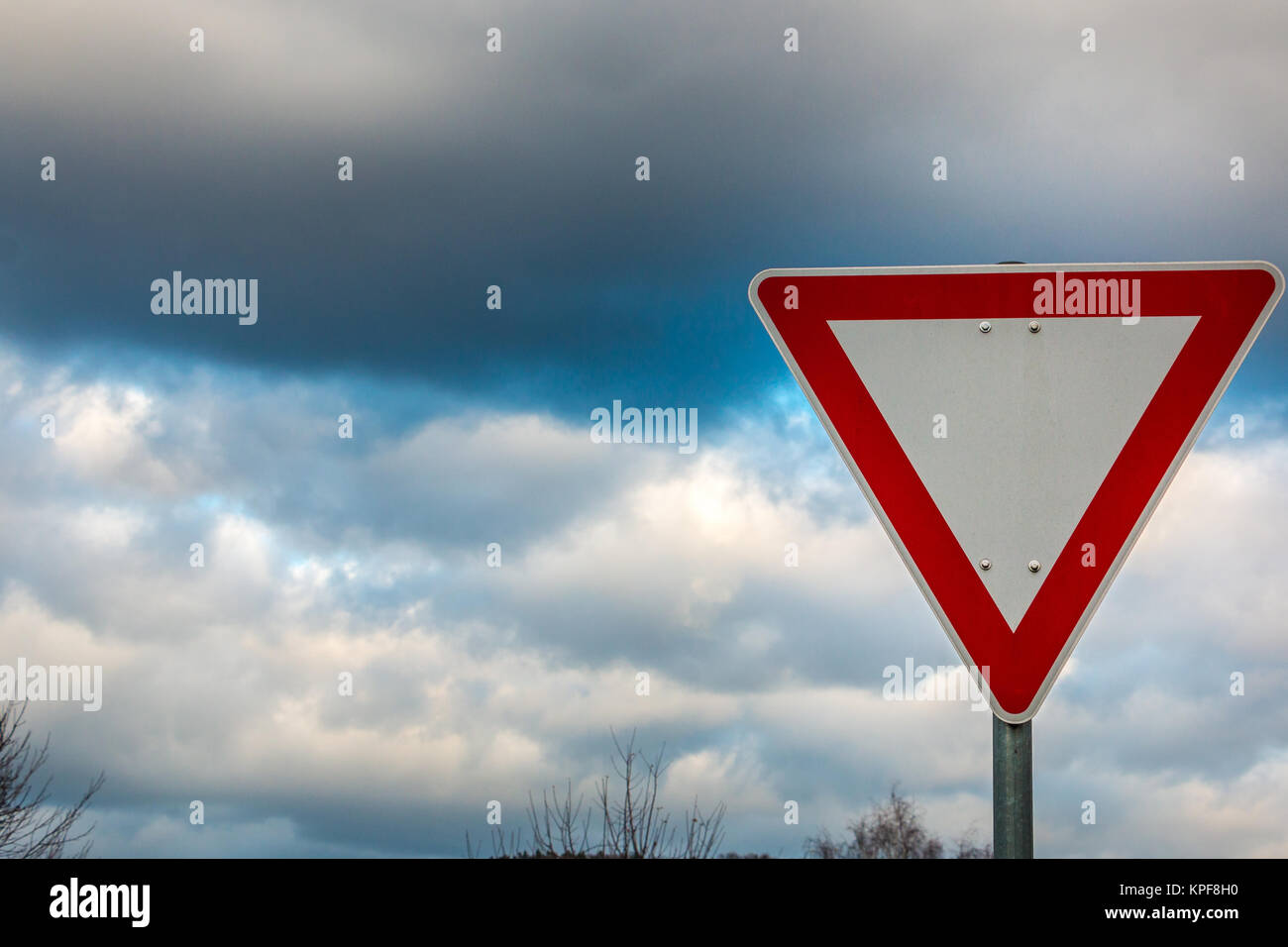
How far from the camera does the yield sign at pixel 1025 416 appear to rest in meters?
2.67

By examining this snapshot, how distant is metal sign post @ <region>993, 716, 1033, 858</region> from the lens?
2480 mm

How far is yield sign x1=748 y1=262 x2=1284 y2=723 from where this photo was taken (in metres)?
2.67

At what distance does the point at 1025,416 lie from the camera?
8.90ft

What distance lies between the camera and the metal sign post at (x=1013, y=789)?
2.48 meters

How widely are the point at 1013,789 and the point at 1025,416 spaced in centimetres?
83

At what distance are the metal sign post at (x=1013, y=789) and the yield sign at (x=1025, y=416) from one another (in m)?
0.07

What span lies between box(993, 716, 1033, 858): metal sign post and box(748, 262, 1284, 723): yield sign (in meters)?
0.07

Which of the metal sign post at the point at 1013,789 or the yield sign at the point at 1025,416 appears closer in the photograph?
the metal sign post at the point at 1013,789

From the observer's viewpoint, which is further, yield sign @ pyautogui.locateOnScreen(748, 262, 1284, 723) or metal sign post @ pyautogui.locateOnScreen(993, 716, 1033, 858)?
yield sign @ pyautogui.locateOnScreen(748, 262, 1284, 723)

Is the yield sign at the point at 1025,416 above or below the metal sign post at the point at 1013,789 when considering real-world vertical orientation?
above

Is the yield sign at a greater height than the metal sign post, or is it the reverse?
the yield sign
